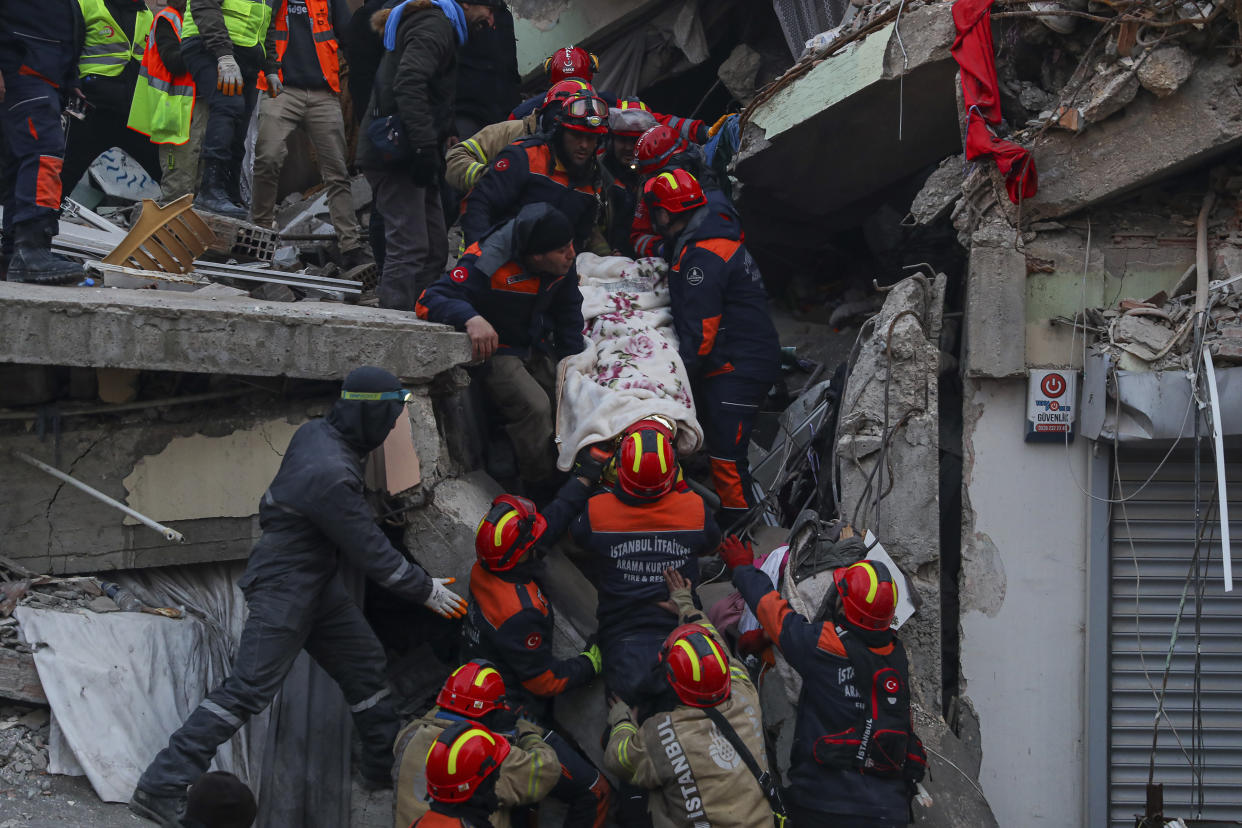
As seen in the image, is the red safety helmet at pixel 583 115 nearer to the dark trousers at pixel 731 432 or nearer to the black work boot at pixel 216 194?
the dark trousers at pixel 731 432

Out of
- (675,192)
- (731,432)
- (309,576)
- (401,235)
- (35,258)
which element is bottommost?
(309,576)

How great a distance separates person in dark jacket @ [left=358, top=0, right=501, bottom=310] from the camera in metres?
6.24

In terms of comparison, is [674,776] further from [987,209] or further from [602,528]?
[987,209]

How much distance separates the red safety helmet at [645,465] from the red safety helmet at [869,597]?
954mm

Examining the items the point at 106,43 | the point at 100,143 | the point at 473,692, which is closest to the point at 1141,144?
the point at 473,692

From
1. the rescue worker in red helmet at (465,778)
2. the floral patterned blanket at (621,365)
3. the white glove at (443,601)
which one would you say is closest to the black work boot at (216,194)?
the floral patterned blanket at (621,365)

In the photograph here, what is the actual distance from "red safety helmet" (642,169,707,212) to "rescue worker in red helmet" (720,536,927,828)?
2.66 metres

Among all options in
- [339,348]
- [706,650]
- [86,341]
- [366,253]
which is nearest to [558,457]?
[339,348]

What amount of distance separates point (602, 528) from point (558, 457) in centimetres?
90

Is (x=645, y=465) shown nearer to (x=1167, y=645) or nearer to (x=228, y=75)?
(x=1167, y=645)

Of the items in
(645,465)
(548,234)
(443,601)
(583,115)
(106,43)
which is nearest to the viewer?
(443,601)

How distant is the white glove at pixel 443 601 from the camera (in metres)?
4.76

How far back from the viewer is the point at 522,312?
19.1 feet

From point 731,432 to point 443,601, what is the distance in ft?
6.95
